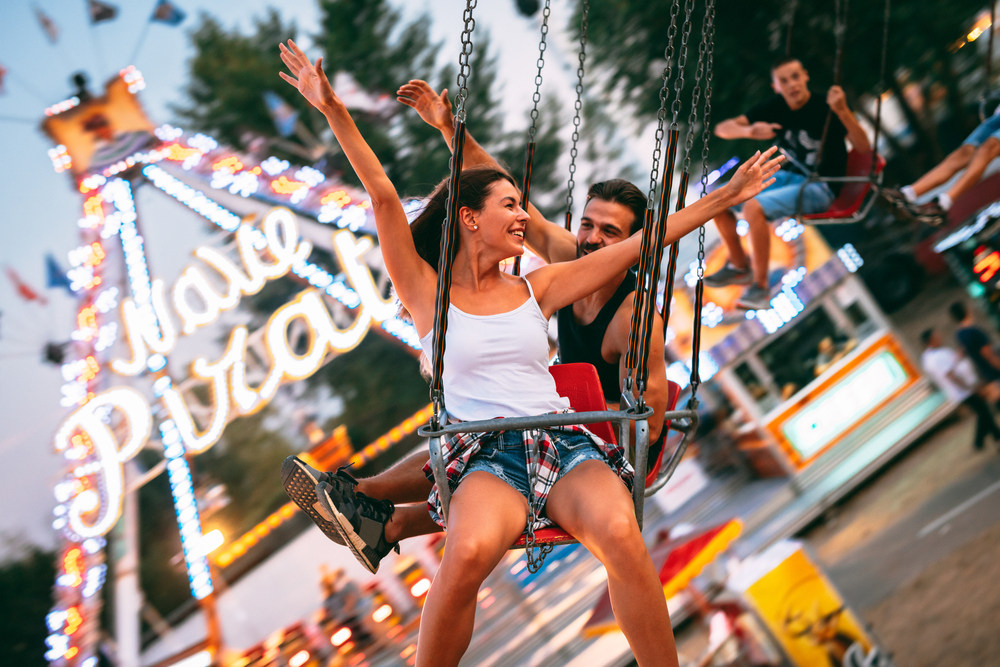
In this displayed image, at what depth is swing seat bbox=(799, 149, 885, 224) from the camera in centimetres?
371

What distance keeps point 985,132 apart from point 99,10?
20.4 feet

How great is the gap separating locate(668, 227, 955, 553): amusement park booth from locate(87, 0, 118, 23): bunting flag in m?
4.64

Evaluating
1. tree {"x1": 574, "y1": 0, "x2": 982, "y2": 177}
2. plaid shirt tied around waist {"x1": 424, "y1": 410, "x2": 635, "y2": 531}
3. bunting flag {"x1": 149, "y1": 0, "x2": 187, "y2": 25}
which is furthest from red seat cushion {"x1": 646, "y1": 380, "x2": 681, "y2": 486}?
bunting flag {"x1": 149, "y1": 0, "x2": 187, "y2": 25}

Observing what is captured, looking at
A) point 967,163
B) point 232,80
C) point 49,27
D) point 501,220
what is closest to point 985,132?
point 967,163

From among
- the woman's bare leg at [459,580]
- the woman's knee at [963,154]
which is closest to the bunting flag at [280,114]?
the woman's knee at [963,154]

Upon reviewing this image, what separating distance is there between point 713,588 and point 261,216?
393 cm

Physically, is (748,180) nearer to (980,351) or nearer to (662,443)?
(662,443)

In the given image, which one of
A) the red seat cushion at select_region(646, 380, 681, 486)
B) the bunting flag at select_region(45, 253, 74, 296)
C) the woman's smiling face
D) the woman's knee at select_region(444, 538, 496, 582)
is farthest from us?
the bunting flag at select_region(45, 253, 74, 296)

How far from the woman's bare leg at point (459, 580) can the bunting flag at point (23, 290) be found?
4.82 m

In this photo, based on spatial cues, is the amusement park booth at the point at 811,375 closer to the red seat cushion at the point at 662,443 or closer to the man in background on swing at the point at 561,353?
the red seat cushion at the point at 662,443

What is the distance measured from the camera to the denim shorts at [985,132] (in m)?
4.99

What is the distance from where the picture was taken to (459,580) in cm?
133

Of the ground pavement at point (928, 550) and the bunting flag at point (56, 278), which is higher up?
the bunting flag at point (56, 278)

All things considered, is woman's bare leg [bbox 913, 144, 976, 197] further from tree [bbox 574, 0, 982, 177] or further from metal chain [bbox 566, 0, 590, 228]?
metal chain [bbox 566, 0, 590, 228]
